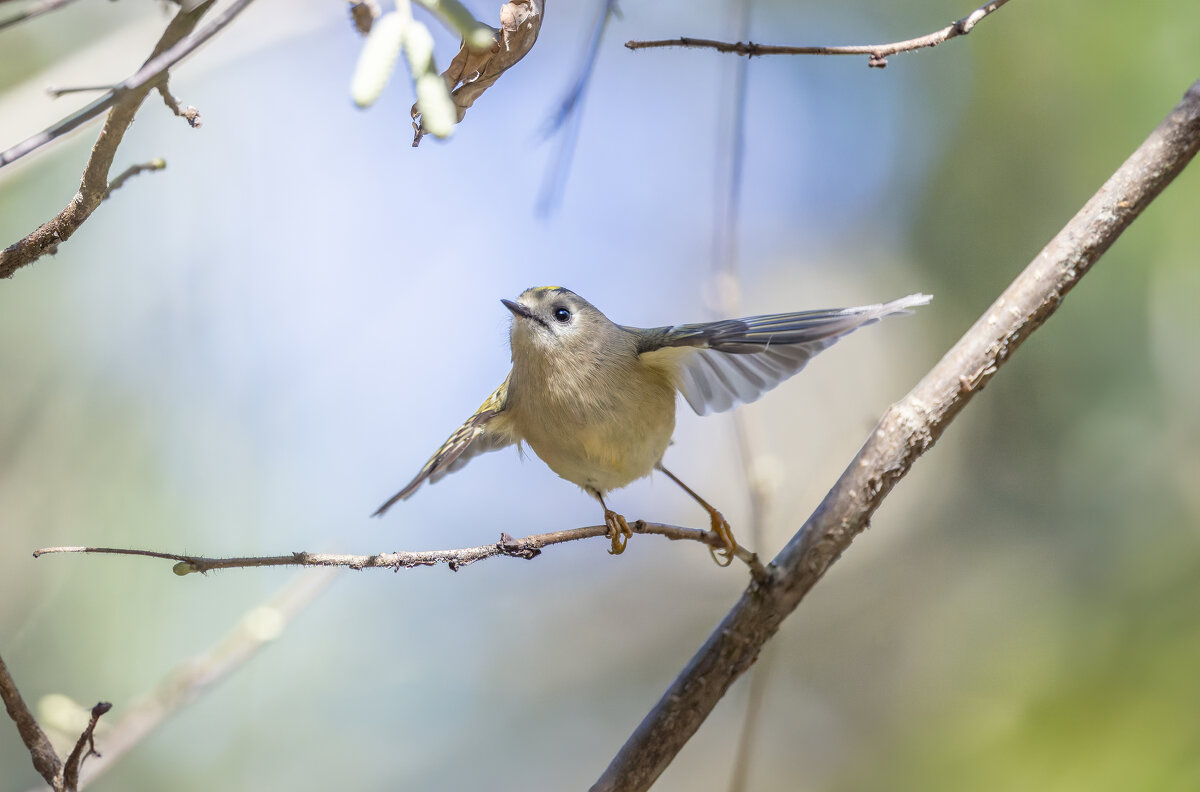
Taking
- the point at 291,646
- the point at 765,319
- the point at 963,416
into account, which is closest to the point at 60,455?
the point at 291,646

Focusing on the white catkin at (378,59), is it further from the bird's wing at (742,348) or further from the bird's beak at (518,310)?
the bird's beak at (518,310)

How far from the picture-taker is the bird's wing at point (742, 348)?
1072mm

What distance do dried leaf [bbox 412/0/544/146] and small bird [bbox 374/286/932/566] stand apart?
507 mm

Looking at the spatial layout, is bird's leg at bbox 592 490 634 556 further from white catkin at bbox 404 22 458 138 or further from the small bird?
white catkin at bbox 404 22 458 138

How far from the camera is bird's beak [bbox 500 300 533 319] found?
1380 millimetres

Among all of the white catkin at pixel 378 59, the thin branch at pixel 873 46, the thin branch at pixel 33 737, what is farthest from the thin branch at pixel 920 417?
the white catkin at pixel 378 59

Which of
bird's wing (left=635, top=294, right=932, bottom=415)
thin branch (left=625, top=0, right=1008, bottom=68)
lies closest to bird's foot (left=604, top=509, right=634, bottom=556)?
bird's wing (left=635, top=294, right=932, bottom=415)

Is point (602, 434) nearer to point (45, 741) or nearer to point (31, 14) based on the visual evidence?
point (45, 741)

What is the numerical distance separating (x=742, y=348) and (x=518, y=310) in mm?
381

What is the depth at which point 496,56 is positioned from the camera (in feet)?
2.64

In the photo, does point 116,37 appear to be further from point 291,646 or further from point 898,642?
point 898,642

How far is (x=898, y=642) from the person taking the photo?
278cm

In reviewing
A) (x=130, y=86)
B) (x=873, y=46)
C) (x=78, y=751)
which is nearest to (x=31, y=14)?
(x=130, y=86)

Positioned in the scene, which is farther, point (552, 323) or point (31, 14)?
point (552, 323)
